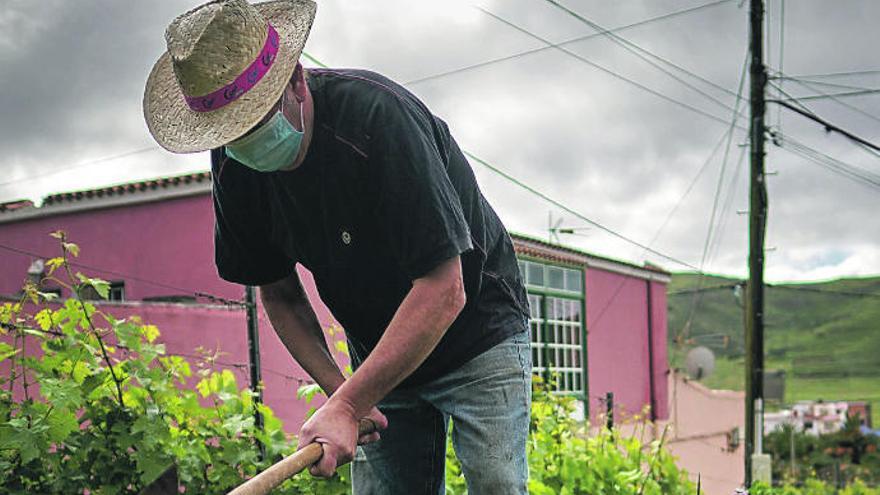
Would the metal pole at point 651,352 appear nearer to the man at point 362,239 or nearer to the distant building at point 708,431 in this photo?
the distant building at point 708,431

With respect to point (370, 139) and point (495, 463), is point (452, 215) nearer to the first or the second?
point (370, 139)

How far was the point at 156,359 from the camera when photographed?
13.5 feet

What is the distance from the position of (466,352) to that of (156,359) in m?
1.76

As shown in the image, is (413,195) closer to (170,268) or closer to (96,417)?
(96,417)

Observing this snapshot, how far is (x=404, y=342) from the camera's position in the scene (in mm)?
2438

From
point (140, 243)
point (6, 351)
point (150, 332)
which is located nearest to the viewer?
point (6, 351)

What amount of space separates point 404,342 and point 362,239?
34 cm

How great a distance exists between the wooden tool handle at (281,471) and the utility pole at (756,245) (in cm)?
1559

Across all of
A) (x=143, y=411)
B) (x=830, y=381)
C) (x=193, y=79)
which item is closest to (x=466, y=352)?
(x=193, y=79)

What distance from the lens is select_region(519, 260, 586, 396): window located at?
16.6m

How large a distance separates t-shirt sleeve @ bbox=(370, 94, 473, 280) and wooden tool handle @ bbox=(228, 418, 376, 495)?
46 cm

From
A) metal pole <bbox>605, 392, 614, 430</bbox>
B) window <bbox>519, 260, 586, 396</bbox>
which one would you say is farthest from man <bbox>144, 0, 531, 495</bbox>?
window <bbox>519, 260, 586, 396</bbox>

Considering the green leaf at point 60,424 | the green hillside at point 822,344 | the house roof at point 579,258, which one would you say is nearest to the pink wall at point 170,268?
the house roof at point 579,258

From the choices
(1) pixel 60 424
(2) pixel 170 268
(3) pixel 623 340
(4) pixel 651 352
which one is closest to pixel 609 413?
(1) pixel 60 424
